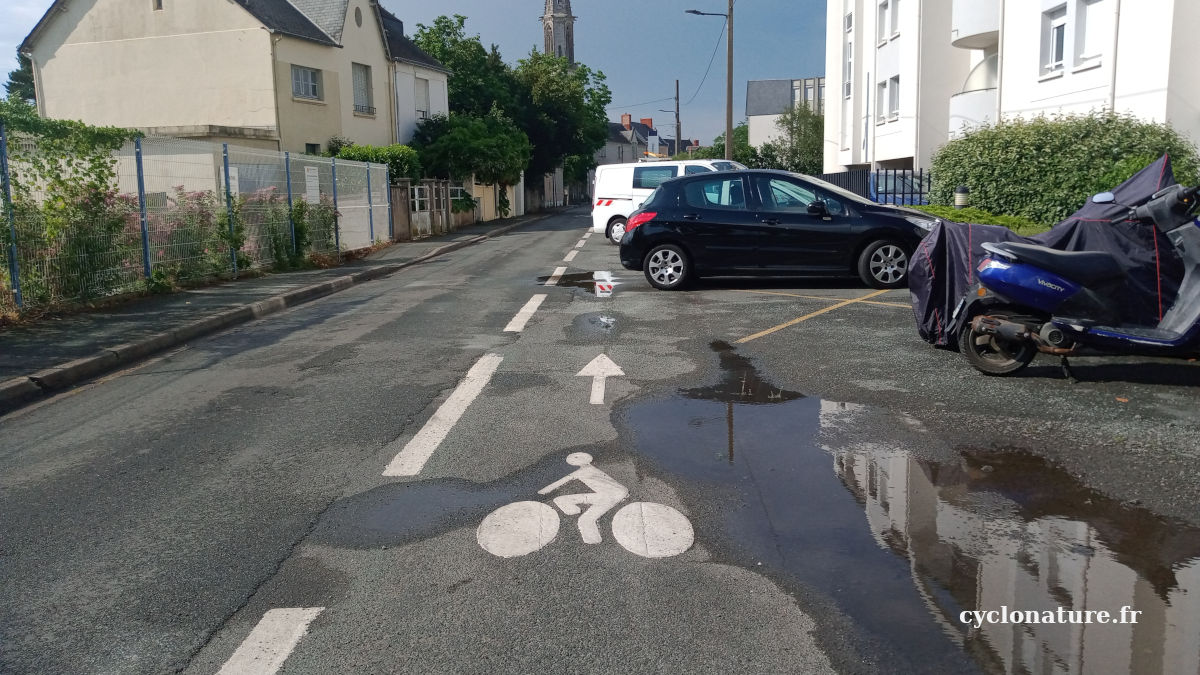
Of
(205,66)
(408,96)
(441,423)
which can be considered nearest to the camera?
(441,423)

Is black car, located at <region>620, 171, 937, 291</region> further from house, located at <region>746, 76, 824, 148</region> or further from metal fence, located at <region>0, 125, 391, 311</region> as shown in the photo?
house, located at <region>746, 76, 824, 148</region>

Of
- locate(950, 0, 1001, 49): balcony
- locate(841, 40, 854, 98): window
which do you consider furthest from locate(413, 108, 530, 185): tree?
locate(950, 0, 1001, 49): balcony

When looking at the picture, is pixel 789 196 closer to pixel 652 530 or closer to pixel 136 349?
pixel 136 349

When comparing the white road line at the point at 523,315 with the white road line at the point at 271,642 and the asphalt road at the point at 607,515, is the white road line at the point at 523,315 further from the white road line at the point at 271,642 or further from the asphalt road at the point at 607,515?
the white road line at the point at 271,642

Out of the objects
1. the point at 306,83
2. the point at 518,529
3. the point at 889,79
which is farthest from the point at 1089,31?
the point at 306,83

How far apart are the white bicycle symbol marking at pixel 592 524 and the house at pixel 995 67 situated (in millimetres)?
17313

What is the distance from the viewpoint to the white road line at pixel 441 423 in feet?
17.5

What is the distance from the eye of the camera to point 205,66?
29.3 m

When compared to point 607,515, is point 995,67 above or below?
above

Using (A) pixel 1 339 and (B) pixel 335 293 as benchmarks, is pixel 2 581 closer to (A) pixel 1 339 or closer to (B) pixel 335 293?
(A) pixel 1 339

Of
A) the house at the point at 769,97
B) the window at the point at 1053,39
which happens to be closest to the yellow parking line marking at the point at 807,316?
the window at the point at 1053,39

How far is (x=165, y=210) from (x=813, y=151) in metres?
44.3

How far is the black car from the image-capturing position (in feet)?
41.0

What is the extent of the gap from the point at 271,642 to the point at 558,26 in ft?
380
